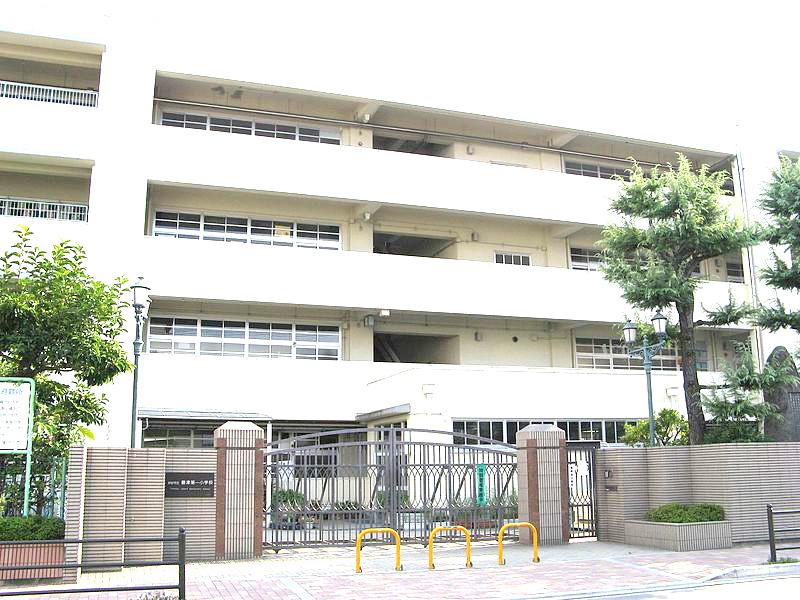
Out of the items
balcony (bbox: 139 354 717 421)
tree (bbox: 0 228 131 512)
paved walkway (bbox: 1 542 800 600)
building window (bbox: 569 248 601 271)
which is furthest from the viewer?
building window (bbox: 569 248 601 271)

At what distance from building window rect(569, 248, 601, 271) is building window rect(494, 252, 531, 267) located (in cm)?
188

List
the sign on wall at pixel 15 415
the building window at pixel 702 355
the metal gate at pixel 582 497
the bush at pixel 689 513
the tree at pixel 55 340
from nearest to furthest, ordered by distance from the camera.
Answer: the sign on wall at pixel 15 415
the tree at pixel 55 340
the bush at pixel 689 513
the metal gate at pixel 582 497
the building window at pixel 702 355

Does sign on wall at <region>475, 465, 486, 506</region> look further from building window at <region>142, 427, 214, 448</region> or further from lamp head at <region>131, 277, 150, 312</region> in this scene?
building window at <region>142, 427, 214, 448</region>

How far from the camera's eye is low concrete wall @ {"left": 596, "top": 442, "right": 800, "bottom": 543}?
16391 mm

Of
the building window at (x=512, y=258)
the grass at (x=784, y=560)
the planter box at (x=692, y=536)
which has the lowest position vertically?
the grass at (x=784, y=560)

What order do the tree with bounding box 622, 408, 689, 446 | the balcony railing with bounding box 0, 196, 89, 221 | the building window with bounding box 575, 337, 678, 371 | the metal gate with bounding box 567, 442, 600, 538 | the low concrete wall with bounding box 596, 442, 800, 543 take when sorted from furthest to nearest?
the building window with bounding box 575, 337, 678, 371 < the balcony railing with bounding box 0, 196, 89, 221 < the tree with bounding box 622, 408, 689, 446 < the metal gate with bounding box 567, 442, 600, 538 < the low concrete wall with bounding box 596, 442, 800, 543

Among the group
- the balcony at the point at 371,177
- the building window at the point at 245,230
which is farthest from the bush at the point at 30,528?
the building window at the point at 245,230

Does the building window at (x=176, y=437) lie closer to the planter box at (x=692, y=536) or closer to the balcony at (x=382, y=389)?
the balcony at (x=382, y=389)

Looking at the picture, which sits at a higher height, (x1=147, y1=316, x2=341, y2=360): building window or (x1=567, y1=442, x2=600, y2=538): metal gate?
(x1=147, y1=316, x2=341, y2=360): building window

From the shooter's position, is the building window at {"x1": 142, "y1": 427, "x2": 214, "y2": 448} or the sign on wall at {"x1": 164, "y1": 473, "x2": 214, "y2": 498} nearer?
the sign on wall at {"x1": 164, "y1": 473, "x2": 214, "y2": 498}

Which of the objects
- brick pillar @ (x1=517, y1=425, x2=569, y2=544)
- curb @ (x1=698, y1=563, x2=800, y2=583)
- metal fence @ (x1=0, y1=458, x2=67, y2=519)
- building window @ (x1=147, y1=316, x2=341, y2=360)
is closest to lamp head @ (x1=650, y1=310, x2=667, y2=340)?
brick pillar @ (x1=517, y1=425, x2=569, y2=544)

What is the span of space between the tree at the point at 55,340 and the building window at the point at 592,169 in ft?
71.4

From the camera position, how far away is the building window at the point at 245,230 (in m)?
27.0

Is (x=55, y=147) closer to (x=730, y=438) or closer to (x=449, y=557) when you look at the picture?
(x=449, y=557)
